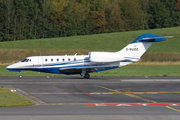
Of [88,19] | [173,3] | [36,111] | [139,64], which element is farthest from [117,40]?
[36,111]

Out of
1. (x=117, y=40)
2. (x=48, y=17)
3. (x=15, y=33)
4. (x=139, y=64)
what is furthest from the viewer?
(x=48, y=17)

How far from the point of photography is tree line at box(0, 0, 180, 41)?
116125 mm

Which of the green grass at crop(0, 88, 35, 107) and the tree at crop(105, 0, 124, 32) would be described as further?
the tree at crop(105, 0, 124, 32)

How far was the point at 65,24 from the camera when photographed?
12231 cm

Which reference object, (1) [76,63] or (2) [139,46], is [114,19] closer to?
(2) [139,46]

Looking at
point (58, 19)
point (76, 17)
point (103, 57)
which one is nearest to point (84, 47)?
point (103, 57)

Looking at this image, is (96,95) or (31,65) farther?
(31,65)

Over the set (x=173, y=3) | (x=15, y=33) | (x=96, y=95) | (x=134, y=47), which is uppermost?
(x=173, y=3)

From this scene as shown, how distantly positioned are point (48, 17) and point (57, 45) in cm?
4174

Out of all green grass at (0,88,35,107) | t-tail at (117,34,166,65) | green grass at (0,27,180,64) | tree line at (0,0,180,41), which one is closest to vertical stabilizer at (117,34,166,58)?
t-tail at (117,34,166,65)

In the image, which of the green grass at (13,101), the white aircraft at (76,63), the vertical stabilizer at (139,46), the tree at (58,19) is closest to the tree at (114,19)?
the tree at (58,19)

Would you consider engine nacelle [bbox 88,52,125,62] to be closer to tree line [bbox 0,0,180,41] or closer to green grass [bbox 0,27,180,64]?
green grass [bbox 0,27,180,64]

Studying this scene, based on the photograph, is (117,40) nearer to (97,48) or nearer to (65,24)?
(97,48)

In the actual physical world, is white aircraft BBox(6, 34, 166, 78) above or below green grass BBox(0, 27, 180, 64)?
below
